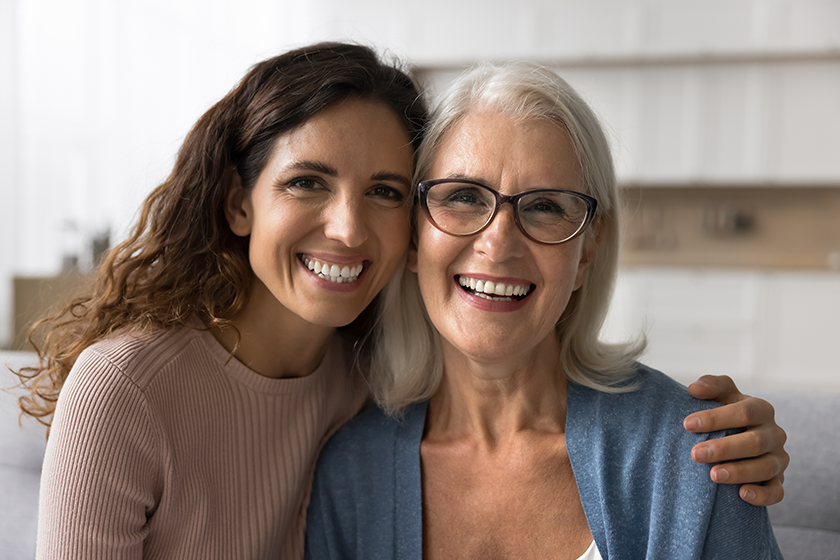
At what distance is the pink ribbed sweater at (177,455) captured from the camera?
117 cm

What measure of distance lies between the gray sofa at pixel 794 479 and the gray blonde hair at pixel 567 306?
420 mm

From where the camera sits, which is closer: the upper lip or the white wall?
the upper lip

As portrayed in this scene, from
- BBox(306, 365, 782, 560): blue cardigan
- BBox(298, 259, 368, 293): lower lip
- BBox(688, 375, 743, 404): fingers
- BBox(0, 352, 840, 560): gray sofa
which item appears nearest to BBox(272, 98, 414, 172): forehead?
BBox(298, 259, 368, 293): lower lip

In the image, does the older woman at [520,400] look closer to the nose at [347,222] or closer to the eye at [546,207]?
the eye at [546,207]

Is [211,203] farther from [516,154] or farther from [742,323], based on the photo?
[742,323]

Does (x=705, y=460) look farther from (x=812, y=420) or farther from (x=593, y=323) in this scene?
(x=812, y=420)

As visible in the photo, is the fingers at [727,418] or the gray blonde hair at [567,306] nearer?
the fingers at [727,418]

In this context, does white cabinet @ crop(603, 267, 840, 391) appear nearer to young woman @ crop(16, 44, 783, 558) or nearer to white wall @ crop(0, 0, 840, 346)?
Answer: white wall @ crop(0, 0, 840, 346)

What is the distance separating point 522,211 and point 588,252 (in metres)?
0.23

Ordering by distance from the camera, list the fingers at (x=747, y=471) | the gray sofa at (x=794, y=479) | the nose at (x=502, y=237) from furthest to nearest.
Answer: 1. the gray sofa at (x=794, y=479)
2. the nose at (x=502, y=237)
3. the fingers at (x=747, y=471)

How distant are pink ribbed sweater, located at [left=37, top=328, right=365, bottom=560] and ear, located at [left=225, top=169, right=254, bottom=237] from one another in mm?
238

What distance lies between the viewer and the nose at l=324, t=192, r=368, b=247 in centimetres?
130

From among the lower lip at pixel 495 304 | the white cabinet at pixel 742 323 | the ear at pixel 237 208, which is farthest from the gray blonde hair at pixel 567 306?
the white cabinet at pixel 742 323

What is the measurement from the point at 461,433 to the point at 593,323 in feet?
1.24
